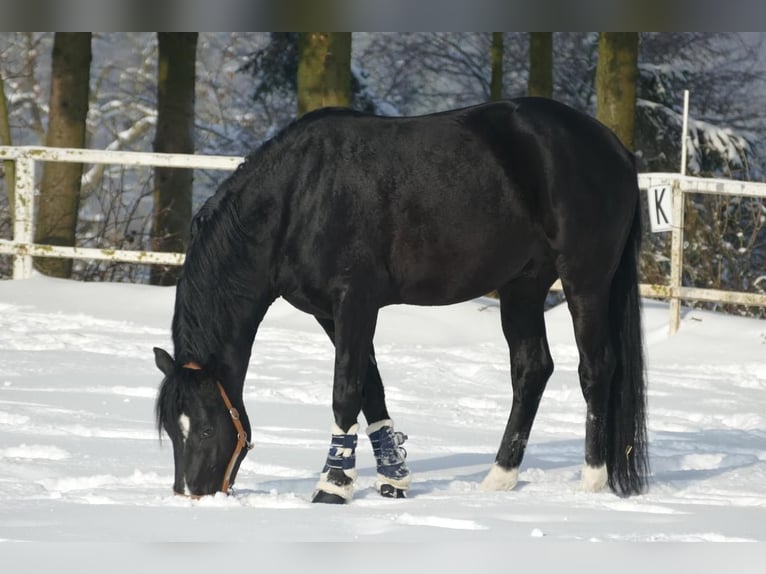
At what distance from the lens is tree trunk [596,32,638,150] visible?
39.4ft

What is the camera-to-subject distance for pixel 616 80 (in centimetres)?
1206

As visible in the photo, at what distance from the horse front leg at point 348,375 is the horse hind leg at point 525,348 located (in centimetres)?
76

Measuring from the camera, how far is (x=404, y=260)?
4488 millimetres

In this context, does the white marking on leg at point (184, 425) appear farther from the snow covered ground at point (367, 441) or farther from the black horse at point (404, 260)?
the snow covered ground at point (367, 441)

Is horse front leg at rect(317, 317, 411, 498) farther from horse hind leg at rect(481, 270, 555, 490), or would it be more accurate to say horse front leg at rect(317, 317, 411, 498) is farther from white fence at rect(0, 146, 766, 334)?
white fence at rect(0, 146, 766, 334)

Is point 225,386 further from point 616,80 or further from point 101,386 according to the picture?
point 616,80

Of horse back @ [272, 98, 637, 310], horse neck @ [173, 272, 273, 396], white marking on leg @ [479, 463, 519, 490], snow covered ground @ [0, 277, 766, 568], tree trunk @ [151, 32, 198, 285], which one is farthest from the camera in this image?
tree trunk @ [151, 32, 198, 285]

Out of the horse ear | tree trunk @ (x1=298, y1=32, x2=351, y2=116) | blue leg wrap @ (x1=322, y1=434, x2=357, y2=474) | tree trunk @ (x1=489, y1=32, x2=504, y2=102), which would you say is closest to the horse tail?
blue leg wrap @ (x1=322, y1=434, x2=357, y2=474)

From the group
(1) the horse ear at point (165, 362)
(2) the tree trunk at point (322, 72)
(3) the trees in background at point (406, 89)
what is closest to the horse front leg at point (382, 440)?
(1) the horse ear at point (165, 362)

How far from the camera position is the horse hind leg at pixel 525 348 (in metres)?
4.89

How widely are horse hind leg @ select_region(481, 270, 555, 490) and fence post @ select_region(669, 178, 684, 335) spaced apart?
5170 mm

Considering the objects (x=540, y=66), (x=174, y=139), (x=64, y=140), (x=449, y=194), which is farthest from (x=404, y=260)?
(x=540, y=66)

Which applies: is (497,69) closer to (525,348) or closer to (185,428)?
(525,348)

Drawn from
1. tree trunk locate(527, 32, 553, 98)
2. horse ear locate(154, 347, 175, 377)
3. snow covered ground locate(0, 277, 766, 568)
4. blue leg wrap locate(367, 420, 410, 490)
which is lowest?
snow covered ground locate(0, 277, 766, 568)
